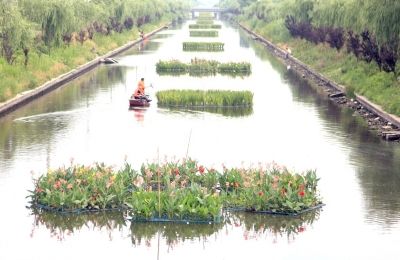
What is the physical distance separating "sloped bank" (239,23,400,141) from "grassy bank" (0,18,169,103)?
1558 centimetres

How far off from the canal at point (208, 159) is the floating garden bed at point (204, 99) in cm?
93

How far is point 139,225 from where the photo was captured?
65.5ft

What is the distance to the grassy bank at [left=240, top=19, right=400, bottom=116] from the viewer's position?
39.0 m

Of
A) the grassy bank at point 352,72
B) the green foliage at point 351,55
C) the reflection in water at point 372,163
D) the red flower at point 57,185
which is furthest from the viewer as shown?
the green foliage at point 351,55

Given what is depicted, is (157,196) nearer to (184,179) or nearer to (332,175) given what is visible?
(184,179)

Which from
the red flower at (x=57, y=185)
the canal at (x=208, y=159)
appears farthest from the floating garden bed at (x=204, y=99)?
the red flower at (x=57, y=185)

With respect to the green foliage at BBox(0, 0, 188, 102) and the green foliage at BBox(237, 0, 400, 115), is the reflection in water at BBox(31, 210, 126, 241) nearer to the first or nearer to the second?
the green foliage at BBox(237, 0, 400, 115)

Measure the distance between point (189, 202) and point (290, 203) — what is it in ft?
8.35

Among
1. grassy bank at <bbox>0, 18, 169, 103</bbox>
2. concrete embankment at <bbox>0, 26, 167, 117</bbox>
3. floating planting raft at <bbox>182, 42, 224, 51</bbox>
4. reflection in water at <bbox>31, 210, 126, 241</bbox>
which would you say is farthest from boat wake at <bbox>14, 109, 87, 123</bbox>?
floating planting raft at <bbox>182, 42, 224, 51</bbox>

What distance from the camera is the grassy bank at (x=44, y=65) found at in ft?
135

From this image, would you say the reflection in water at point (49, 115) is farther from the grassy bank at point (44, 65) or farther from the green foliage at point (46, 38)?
the green foliage at point (46, 38)

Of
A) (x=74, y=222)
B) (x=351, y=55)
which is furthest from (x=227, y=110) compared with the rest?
(x=74, y=222)

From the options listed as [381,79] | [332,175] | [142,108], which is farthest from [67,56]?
[332,175]

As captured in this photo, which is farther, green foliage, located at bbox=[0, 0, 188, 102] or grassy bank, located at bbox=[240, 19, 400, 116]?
green foliage, located at bbox=[0, 0, 188, 102]
